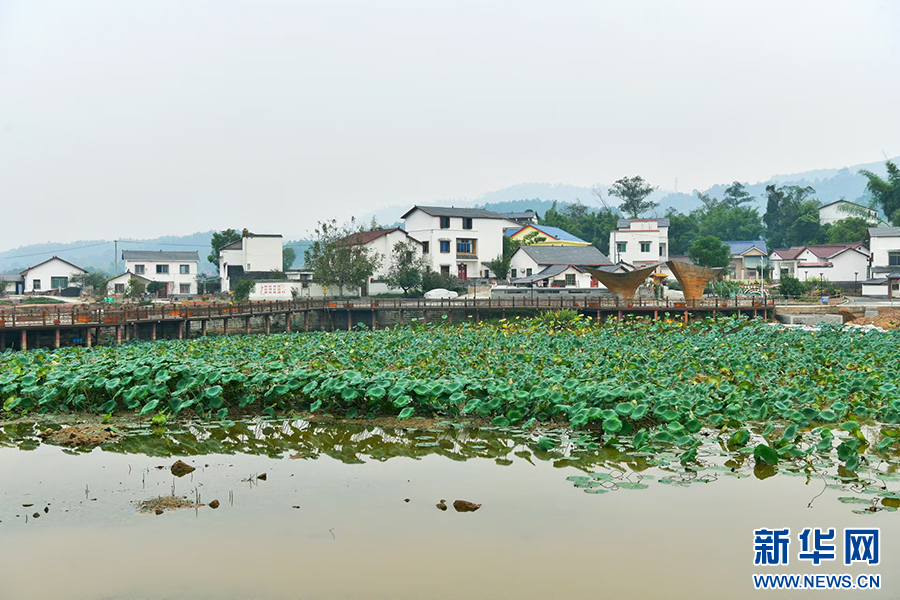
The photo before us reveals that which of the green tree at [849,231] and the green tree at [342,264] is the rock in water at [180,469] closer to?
the green tree at [342,264]

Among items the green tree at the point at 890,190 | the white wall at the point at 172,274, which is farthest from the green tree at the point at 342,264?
the green tree at the point at 890,190

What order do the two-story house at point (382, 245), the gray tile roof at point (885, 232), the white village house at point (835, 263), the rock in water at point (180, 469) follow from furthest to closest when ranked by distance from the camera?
the white village house at point (835, 263), the gray tile roof at point (885, 232), the two-story house at point (382, 245), the rock in water at point (180, 469)

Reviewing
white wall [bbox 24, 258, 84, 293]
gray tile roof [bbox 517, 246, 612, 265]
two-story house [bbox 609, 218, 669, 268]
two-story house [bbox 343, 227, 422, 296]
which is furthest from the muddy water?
two-story house [bbox 609, 218, 669, 268]

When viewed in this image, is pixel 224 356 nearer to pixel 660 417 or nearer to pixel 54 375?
pixel 54 375

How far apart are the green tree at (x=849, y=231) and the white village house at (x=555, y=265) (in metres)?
25.9

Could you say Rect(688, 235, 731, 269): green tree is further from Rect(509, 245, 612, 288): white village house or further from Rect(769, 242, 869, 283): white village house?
Rect(509, 245, 612, 288): white village house

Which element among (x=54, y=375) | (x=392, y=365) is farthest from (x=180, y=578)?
(x=392, y=365)

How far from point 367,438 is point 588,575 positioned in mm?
5914

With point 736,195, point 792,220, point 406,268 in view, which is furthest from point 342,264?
point 736,195

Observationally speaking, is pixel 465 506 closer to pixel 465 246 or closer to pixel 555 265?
pixel 555 265

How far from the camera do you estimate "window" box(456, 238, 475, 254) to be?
60281mm

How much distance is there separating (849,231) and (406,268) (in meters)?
41.3

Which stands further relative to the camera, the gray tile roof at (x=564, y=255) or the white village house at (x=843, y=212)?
the white village house at (x=843, y=212)

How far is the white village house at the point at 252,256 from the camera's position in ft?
192
